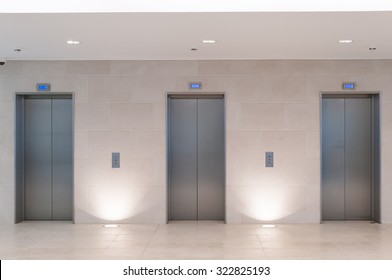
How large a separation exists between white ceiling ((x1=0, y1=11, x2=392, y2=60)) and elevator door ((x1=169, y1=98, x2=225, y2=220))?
1.06 metres

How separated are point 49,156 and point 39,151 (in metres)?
0.22

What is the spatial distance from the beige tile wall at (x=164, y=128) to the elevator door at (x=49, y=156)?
1.21ft

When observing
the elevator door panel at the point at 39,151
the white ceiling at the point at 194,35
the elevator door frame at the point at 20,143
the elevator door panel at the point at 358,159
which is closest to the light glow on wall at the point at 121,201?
the elevator door frame at the point at 20,143

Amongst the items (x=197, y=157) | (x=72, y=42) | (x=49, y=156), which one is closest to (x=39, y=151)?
(x=49, y=156)

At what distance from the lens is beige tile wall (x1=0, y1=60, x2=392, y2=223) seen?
9.45 metres

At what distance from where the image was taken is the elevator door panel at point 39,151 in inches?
386

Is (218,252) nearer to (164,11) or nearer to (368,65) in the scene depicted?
(164,11)

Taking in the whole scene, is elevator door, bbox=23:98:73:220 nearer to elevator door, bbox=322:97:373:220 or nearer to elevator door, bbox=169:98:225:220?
elevator door, bbox=169:98:225:220

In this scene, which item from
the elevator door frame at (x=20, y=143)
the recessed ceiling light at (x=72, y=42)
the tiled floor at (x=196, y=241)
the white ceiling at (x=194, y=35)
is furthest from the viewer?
the elevator door frame at (x=20, y=143)

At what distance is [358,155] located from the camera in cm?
971
